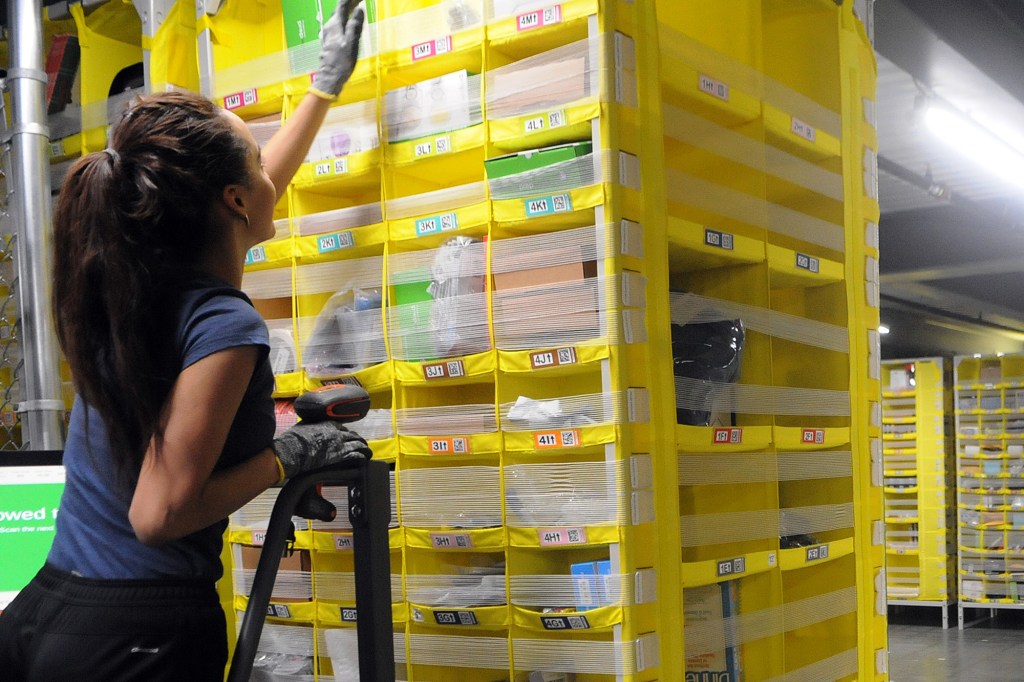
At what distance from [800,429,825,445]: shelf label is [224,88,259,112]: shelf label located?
2.09m

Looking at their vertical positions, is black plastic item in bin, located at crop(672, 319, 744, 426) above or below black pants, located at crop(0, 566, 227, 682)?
above

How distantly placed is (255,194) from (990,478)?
42.9ft

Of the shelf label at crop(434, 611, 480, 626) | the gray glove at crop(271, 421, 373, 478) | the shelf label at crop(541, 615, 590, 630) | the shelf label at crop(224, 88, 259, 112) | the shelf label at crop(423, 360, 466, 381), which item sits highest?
the shelf label at crop(224, 88, 259, 112)

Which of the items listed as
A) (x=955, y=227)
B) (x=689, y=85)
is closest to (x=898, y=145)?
(x=955, y=227)

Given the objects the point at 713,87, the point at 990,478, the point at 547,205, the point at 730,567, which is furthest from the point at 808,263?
the point at 990,478

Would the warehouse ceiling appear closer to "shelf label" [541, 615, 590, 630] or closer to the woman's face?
"shelf label" [541, 615, 590, 630]

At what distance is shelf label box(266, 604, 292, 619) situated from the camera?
340 centimetres

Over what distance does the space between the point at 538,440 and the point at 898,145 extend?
415 inches

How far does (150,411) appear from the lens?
6.25 feet

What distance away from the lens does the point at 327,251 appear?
11.1 ft

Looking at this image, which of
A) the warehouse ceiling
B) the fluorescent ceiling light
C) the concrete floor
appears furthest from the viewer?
the concrete floor

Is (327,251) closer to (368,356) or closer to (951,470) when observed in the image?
(368,356)

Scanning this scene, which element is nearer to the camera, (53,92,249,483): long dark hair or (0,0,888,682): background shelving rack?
(53,92,249,483): long dark hair

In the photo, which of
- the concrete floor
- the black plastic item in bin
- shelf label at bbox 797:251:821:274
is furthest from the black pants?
the concrete floor
